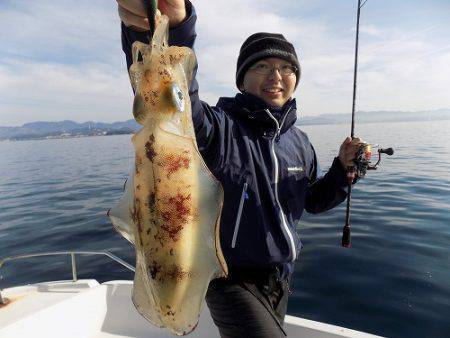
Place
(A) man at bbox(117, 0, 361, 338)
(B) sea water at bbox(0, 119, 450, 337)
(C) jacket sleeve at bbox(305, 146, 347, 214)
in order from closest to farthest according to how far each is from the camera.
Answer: (A) man at bbox(117, 0, 361, 338)
(C) jacket sleeve at bbox(305, 146, 347, 214)
(B) sea water at bbox(0, 119, 450, 337)

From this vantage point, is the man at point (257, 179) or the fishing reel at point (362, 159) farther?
the fishing reel at point (362, 159)

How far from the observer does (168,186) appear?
69.1 inches

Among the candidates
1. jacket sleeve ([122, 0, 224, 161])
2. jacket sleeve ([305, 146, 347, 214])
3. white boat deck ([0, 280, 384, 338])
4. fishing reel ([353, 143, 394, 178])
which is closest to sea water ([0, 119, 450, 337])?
white boat deck ([0, 280, 384, 338])

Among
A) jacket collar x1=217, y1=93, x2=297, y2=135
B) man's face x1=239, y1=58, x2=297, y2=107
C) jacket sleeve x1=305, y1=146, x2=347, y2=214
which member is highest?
man's face x1=239, y1=58, x2=297, y2=107

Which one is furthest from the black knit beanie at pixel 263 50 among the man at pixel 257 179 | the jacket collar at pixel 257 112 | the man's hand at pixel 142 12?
the man's hand at pixel 142 12

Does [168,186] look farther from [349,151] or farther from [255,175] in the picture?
[349,151]

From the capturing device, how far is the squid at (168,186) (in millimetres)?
1755

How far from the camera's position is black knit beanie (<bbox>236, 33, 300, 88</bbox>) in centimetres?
396

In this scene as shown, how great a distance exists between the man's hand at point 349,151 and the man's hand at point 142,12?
292 centimetres

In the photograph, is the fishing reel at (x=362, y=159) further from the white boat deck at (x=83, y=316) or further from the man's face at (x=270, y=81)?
the white boat deck at (x=83, y=316)

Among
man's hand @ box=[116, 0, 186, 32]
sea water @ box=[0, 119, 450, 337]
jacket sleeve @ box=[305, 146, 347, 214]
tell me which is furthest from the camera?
sea water @ box=[0, 119, 450, 337]

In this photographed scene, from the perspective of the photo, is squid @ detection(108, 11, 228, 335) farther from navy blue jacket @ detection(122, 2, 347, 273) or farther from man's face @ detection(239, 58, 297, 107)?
man's face @ detection(239, 58, 297, 107)

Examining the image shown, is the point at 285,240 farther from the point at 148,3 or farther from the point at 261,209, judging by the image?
the point at 148,3

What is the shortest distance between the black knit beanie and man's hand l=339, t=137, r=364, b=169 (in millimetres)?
1155
